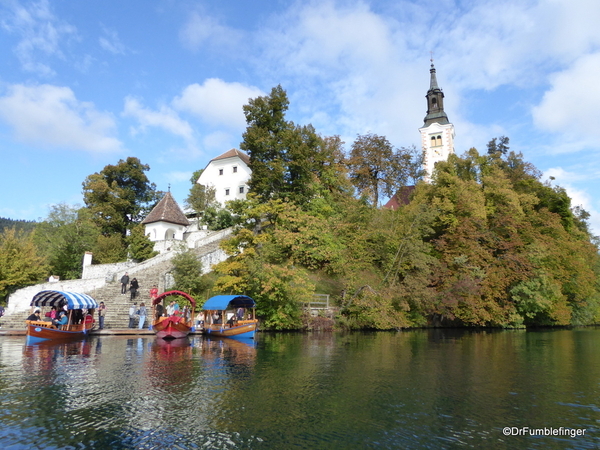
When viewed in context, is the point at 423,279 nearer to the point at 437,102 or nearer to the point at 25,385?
the point at 25,385

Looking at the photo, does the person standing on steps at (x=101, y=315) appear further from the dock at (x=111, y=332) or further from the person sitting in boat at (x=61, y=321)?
the person sitting in boat at (x=61, y=321)

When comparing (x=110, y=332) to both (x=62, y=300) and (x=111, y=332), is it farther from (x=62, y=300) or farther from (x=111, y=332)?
(x=62, y=300)

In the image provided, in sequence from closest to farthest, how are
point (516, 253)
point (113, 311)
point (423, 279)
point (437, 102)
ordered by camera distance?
point (113, 311), point (423, 279), point (516, 253), point (437, 102)

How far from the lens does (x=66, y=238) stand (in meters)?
41.2

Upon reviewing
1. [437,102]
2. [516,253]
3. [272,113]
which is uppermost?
[437,102]

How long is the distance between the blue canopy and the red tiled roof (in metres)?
22.1

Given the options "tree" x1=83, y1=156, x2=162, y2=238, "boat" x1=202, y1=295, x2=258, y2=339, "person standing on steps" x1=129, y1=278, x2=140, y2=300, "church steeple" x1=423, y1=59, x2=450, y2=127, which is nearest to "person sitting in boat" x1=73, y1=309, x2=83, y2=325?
"person standing on steps" x1=129, y1=278, x2=140, y2=300

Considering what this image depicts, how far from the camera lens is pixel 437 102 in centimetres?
7538

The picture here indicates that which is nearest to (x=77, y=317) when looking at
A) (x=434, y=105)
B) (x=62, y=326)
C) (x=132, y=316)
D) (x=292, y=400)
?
(x=62, y=326)

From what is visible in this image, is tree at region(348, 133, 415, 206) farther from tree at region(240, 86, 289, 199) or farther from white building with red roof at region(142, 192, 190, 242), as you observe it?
white building with red roof at region(142, 192, 190, 242)

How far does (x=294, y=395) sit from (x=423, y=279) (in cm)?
2350

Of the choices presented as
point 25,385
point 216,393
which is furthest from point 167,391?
point 25,385

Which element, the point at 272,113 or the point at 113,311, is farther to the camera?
the point at 272,113

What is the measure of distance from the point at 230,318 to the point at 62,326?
9630 mm
